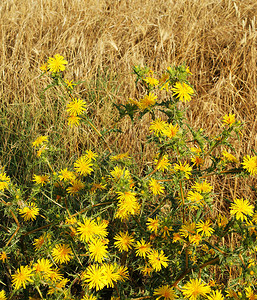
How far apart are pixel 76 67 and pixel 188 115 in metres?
0.88

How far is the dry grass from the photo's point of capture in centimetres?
211

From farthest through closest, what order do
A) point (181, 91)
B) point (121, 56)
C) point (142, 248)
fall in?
point (121, 56)
point (142, 248)
point (181, 91)

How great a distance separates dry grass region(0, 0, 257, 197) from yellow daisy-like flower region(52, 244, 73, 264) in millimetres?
836

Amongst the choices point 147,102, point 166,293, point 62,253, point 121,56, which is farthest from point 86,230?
point 121,56

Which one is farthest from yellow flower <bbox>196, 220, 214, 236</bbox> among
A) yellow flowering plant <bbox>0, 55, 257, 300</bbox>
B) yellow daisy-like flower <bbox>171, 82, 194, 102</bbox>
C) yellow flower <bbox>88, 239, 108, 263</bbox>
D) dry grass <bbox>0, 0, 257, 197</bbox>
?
dry grass <bbox>0, 0, 257, 197</bbox>

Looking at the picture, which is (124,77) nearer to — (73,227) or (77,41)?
(77,41)

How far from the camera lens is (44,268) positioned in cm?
113

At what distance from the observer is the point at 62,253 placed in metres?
1.20

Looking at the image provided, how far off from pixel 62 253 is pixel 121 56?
1584 millimetres

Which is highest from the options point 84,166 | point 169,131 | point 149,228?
point 169,131

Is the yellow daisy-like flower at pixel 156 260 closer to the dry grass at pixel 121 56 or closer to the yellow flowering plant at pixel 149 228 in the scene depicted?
the yellow flowering plant at pixel 149 228

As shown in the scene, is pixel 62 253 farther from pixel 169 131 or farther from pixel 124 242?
pixel 169 131

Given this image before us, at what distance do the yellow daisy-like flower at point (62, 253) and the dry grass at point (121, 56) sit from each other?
0.84 meters

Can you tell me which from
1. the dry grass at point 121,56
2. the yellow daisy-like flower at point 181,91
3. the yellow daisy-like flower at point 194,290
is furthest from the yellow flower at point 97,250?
the dry grass at point 121,56
